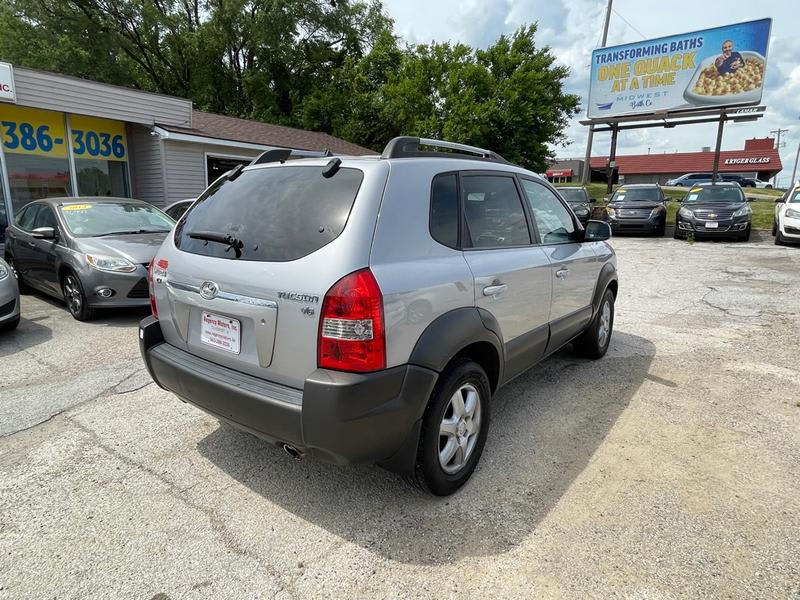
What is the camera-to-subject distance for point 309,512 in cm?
246

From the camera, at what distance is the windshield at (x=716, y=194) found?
14.1 meters

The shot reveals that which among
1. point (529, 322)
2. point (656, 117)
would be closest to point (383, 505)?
point (529, 322)

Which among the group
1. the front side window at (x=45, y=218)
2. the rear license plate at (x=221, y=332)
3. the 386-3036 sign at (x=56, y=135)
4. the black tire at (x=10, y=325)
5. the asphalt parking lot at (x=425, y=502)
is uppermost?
the 386-3036 sign at (x=56, y=135)

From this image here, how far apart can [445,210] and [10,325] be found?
5.34 meters

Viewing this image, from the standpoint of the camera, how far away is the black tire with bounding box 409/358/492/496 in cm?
234

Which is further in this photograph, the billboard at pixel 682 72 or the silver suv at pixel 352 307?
the billboard at pixel 682 72

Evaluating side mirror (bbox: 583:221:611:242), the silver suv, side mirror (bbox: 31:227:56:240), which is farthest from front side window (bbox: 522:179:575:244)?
side mirror (bbox: 31:227:56:240)

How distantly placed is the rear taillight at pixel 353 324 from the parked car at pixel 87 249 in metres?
4.59

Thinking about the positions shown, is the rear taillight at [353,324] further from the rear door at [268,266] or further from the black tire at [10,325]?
the black tire at [10,325]

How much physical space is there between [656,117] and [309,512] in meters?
27.8

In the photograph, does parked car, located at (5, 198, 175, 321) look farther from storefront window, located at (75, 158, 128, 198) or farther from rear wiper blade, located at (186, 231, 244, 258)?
storefront window, located at (75, 158, 128, 198)

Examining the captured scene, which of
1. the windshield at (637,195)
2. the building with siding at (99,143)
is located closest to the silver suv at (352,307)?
the building with siding at (99,143)

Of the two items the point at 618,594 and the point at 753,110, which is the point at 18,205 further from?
the point at 753,110

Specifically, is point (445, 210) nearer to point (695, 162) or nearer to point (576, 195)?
point (576, 195)
